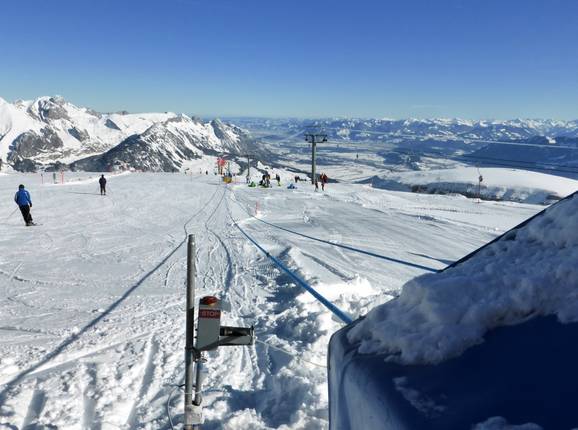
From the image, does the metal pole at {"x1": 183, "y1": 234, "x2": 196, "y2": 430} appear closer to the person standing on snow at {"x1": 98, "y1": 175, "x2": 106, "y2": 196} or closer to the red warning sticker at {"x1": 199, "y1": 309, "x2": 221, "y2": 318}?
the red warning sticker at {"x1": 199, "y1": 309, "x2": 221, "y2": 318}

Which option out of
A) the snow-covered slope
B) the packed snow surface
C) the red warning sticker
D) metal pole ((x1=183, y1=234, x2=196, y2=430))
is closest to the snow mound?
the packed snow surface

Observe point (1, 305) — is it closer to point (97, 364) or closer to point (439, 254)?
point (97, 364)

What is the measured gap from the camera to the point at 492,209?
26500 millimetres

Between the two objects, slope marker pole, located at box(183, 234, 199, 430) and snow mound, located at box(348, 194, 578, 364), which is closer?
snow mound, located at box(348, 194, 578, 364)

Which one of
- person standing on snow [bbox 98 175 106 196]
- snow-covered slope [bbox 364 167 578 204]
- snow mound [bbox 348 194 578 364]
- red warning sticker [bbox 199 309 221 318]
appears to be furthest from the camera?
snow-covered slope [bbox 364 167 578 204]

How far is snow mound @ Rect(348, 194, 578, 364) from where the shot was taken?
2090mm

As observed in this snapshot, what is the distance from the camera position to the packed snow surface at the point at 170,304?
4.40 metres

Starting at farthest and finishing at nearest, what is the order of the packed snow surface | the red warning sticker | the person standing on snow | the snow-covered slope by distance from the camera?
the snow-covered slope, the person standing on snow, the packed snow surface, the red warning sticker

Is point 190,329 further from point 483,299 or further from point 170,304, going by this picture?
point 170,304

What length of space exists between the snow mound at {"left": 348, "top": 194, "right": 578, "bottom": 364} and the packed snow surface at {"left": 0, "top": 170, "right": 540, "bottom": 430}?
3 centimetres

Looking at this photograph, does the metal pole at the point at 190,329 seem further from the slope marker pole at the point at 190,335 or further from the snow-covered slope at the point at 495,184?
the snow-covered slope at the point at 495,184

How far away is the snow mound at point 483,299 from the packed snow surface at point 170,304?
0.10 feet

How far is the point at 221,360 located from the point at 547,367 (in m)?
4.34

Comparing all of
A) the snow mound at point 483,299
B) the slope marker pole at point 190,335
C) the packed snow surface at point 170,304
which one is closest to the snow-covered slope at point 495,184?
the packed snow surface at point 170,304
